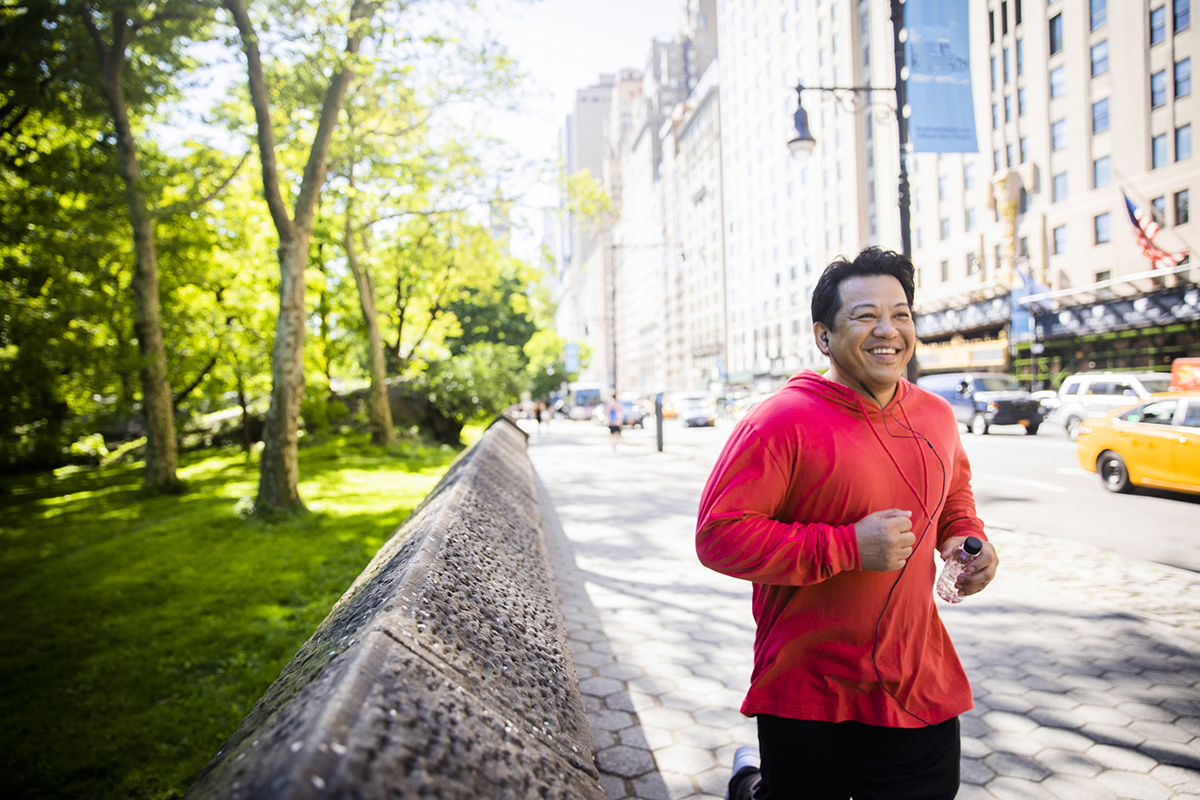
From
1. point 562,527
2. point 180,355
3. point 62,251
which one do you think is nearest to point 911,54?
point 562,527

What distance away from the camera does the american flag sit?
2584 cm

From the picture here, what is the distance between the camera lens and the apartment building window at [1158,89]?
26.5 metres

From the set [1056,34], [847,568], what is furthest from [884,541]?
[1056,34]

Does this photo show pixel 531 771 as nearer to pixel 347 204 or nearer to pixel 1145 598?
pixel 1145 598

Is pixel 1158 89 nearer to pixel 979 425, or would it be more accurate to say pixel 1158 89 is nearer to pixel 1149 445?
pixel 979 425

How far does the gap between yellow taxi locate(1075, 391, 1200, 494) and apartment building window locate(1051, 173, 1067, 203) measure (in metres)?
28.3

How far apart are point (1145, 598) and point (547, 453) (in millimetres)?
16842

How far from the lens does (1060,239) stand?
3291 cm

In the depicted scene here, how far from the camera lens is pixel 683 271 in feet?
316

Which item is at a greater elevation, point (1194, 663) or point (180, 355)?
point (180, 355)

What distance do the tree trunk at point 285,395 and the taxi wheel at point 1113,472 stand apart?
12148mm

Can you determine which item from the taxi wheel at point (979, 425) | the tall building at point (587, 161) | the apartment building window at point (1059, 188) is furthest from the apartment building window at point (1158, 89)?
the tall building at point (587, 161)

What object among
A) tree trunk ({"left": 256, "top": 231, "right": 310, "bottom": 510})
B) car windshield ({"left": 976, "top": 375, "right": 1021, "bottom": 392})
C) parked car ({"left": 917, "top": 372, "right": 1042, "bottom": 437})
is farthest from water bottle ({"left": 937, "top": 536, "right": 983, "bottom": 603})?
car windshield ({"left": 976, "top": 375, "right": 1021, "bottom": 392})

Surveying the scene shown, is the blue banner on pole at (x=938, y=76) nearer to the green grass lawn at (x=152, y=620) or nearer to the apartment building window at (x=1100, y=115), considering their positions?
the green grass lawn at (x=152, y=620)
